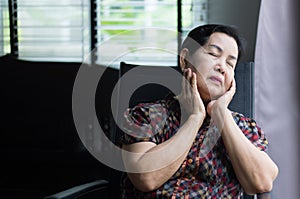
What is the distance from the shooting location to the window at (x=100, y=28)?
10.9ft

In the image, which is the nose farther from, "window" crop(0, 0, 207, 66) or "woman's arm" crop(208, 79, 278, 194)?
"window" crop(0, 0, 207, 66)

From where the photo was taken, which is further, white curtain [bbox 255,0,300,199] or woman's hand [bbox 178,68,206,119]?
white curtain [bbox 255,0,300,199]

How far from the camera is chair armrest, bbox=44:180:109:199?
4.91 ft

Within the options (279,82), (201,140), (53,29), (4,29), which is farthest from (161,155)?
(4,29)

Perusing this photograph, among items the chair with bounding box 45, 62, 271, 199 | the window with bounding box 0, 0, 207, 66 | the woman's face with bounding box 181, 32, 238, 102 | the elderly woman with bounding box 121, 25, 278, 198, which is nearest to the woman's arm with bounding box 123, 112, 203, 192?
the elderly woman with bounding box 121, 25, 278, 198

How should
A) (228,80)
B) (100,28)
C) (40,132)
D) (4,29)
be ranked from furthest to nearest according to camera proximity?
(4,29) → (100,28) → (40,132) → (228,80)

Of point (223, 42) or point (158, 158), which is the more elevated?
point (223, 42)

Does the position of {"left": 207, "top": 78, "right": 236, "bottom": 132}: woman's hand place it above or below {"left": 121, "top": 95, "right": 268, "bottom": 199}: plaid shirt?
above

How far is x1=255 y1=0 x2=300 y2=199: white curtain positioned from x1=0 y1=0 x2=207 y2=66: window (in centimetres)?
135

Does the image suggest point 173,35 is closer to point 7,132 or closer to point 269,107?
point 7,132

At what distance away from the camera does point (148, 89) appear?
72.4 inches

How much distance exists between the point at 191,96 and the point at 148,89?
0.45 meters

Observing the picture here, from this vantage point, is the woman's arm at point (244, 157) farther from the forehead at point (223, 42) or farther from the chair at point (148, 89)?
the chair at point (148, 89)

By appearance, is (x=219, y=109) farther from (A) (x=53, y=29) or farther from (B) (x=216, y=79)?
(A) (x=53, y=29)
